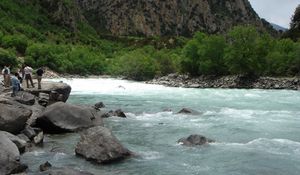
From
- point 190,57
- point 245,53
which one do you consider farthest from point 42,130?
point 190,57

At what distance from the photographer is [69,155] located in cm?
2356

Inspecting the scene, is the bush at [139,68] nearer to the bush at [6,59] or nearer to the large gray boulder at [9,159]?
the bush at [6,59]

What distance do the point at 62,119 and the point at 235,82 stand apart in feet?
198

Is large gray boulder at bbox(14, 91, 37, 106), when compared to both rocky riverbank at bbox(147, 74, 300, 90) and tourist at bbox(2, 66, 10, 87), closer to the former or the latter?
tourist at bbox(2, 66, 10, 87)

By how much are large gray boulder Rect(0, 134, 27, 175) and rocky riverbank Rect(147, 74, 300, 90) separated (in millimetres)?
64202

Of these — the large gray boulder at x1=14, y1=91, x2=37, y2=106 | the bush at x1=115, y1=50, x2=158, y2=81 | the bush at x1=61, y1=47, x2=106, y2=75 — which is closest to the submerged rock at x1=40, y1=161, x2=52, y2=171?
the large gray boulder at x1=14, y1=91, x2=37, y2=106

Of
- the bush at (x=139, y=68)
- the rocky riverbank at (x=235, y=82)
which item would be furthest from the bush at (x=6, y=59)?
the rocky riverbank at (x=235, y=82)

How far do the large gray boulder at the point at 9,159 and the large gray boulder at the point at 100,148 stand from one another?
338 cm

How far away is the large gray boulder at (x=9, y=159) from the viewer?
62.7 feet

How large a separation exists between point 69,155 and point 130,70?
9945 cm

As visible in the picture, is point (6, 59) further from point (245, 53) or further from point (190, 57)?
point (245, 53)

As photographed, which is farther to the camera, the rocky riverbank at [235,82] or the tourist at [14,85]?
the rocky riverbank at [235,82]

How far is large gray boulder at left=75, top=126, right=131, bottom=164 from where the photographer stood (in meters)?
22.2

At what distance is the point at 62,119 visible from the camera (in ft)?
97.3
